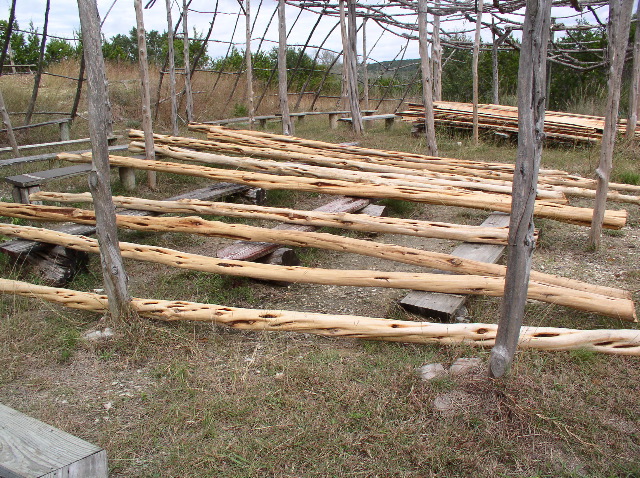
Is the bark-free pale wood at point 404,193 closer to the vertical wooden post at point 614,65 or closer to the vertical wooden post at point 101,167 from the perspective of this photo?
the vertical wooden post at point 614,65

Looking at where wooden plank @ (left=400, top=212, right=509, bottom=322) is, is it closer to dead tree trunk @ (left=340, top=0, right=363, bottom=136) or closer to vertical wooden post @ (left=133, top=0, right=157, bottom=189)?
vertical wooden post @ (left=133, top=0, right=157, bottom=189)

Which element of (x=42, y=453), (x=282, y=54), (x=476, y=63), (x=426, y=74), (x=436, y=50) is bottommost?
(x=42, y=453)

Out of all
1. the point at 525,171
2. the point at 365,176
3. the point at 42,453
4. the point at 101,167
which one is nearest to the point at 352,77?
the point at 365,176

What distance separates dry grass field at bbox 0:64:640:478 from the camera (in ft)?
7.21

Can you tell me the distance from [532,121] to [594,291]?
66.9 inches

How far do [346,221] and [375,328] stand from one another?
1439mm

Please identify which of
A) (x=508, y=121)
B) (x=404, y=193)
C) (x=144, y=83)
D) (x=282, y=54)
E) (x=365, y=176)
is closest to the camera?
(x=404, y=193)

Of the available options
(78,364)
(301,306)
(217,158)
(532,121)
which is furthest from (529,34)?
(217,158)

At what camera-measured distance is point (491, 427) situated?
2314mm

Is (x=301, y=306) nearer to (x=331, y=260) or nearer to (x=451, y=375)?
(x=331, y=260)

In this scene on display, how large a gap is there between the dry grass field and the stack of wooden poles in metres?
0.10

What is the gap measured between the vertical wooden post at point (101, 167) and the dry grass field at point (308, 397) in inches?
8.0

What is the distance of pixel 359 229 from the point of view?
432cm

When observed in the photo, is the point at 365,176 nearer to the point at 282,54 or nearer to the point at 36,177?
the point at 36,177
